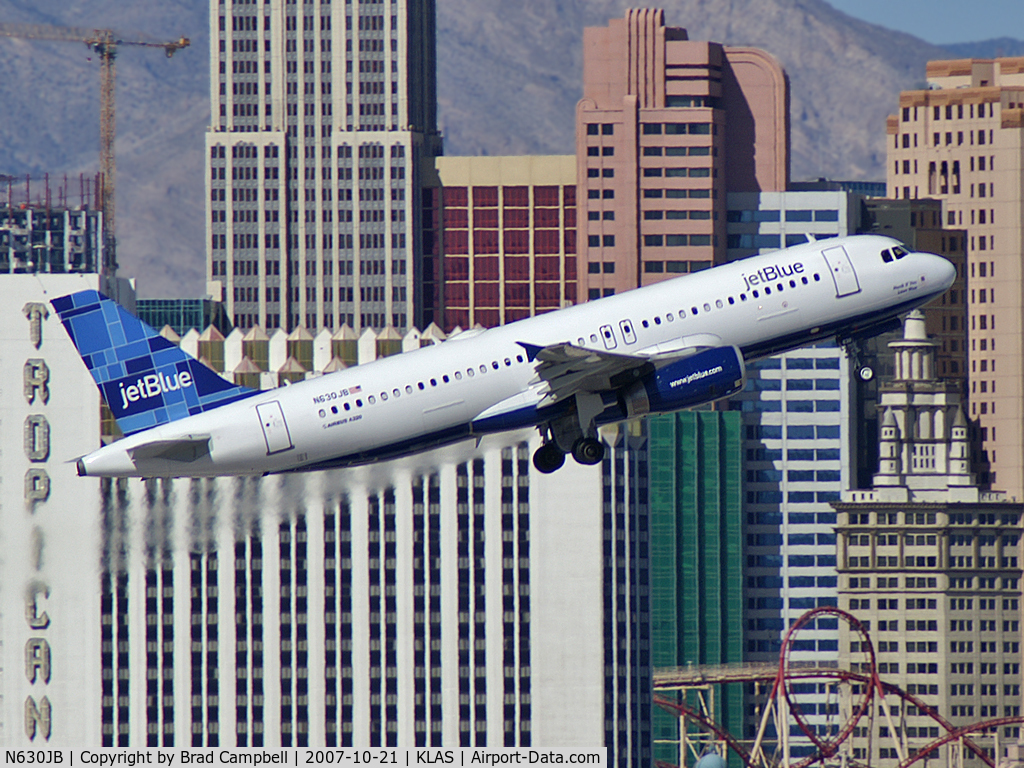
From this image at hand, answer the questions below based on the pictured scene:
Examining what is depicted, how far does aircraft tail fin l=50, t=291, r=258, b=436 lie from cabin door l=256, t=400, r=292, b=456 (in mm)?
4420

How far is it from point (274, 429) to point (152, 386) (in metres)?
8.07

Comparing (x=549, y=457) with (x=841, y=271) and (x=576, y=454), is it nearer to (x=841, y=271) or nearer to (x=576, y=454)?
(x=576, y=454)

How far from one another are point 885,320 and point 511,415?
61.9 ft

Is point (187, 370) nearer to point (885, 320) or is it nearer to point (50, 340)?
point (885, 320)

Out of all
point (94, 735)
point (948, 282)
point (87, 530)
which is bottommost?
point (94, 735)

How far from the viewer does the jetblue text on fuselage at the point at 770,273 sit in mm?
101250

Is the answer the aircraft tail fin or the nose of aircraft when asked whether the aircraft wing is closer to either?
the nose of aircraft

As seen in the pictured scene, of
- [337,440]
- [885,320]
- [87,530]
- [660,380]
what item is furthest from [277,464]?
[87,530]

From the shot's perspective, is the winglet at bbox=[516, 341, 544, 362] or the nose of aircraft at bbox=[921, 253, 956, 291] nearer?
the winglet at bbox=[516, 341, 544, 362]

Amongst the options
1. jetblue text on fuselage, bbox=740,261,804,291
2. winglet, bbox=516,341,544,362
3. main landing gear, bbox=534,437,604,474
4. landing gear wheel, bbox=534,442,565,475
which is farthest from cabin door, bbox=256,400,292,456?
jetblue text on fuselage, bbox=740,261,804,291

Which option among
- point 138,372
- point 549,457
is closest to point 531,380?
point 549,457

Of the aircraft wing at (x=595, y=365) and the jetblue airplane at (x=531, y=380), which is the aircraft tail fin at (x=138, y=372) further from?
the aircraft wing at (x=595, y=365)

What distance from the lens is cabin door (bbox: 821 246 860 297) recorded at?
336 feet

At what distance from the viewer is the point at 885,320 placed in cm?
10519
